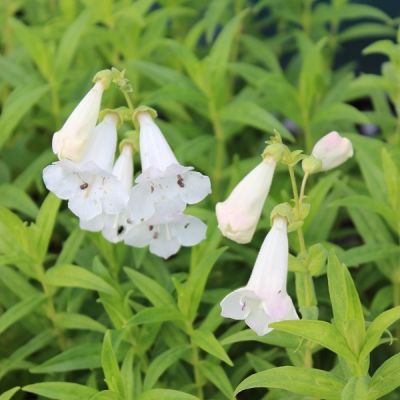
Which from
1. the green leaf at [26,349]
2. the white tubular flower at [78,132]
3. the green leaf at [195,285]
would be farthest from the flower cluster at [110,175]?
the green leaf at [26,349]

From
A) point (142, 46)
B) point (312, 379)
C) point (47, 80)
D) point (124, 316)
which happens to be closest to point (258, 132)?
point (142, 46)

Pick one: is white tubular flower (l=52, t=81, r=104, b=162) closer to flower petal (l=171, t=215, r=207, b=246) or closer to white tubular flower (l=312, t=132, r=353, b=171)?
flower petal (l=171, t=215, r=207, b=246)

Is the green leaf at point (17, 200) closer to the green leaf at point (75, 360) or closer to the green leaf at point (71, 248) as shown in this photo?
the green leaf at point (71, 248)

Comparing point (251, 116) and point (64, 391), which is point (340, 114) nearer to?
point (251, 116)

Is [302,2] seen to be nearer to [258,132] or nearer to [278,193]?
[258,132]

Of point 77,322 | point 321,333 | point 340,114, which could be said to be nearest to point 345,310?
point 321,333
